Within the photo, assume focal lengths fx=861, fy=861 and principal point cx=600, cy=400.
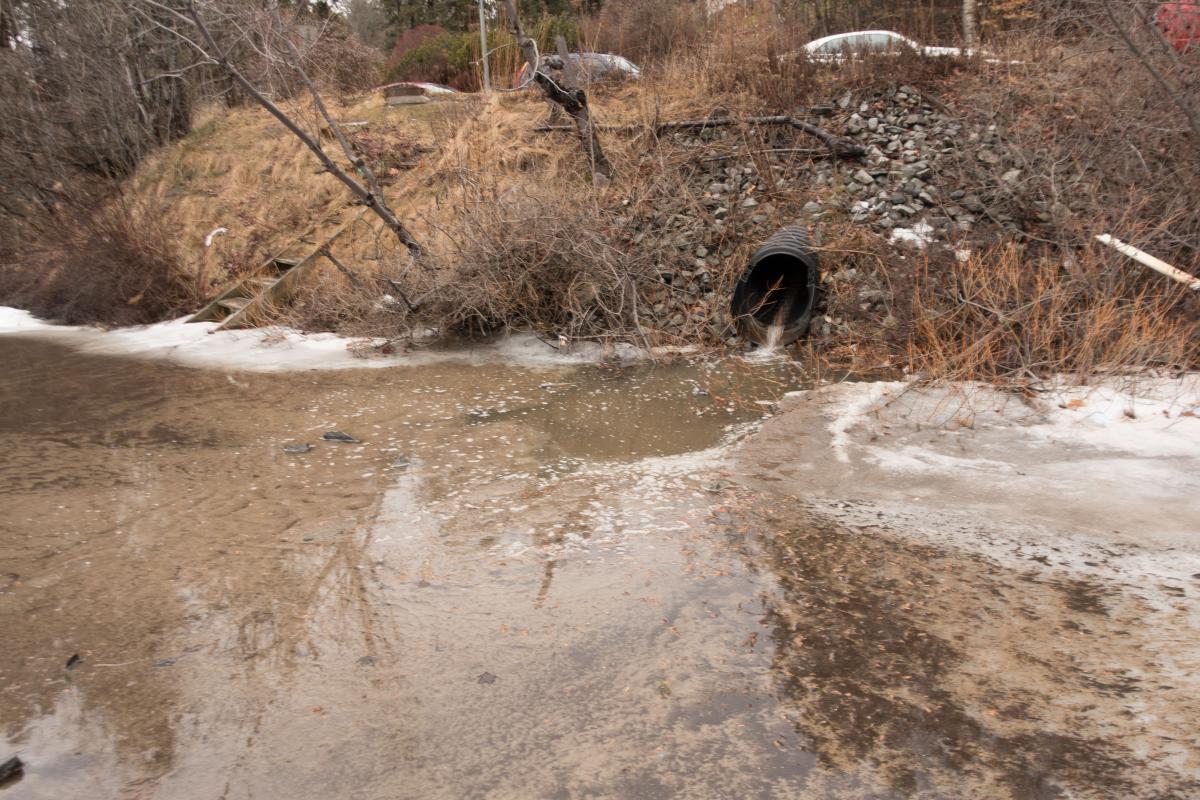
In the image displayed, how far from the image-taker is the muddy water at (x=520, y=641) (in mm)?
3143

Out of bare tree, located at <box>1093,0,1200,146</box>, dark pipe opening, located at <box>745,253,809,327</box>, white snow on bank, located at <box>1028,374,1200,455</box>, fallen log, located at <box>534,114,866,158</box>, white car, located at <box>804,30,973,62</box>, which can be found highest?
white car, located at <box>804,30,973,62</box>

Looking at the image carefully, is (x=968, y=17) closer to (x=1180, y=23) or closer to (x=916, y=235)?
(x=1180, y=23)

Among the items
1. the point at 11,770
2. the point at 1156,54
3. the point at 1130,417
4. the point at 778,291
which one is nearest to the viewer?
the point at 11,770

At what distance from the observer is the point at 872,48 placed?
40.7 feet

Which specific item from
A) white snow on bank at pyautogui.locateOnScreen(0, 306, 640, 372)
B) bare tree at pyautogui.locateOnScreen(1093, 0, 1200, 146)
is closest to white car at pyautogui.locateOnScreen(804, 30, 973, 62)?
bare tree at pyautogui.locateOnScreen(1093, 0, 1200, 146)

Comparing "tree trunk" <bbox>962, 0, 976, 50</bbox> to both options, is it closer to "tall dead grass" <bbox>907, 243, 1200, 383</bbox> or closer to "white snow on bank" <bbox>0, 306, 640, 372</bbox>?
"tall dead grass" <bbox>907, 243, 1200, 383</bbox>

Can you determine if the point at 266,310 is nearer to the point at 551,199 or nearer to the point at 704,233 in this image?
the point at 551,199

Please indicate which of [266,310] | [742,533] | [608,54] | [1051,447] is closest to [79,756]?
[742,533]

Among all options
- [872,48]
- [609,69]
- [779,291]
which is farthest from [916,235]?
[609,69]

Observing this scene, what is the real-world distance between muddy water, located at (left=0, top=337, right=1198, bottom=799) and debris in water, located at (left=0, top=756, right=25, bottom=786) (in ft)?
0.19

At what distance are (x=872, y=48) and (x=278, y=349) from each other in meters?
9.21

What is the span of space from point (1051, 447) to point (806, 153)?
6.15 m

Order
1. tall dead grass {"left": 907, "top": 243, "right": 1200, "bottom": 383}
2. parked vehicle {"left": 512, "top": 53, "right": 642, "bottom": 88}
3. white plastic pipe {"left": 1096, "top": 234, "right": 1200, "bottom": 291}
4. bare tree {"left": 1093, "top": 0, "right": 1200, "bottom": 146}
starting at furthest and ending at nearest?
parked vehicle {"left": 512, "top": 53, "right": 642, "bottom": 88}, bare tree {"left": 1093, "top": 0, "right": 1200, "bottom": 146}, white plastic pipe {"left": 1096, "top": 234, "right": 1200, "bottom": 291}, tall dead grass {"left": 907, "top": 243, "right": 1200, "bottom": 383}

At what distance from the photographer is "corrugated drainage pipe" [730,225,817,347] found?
9.10 metres
